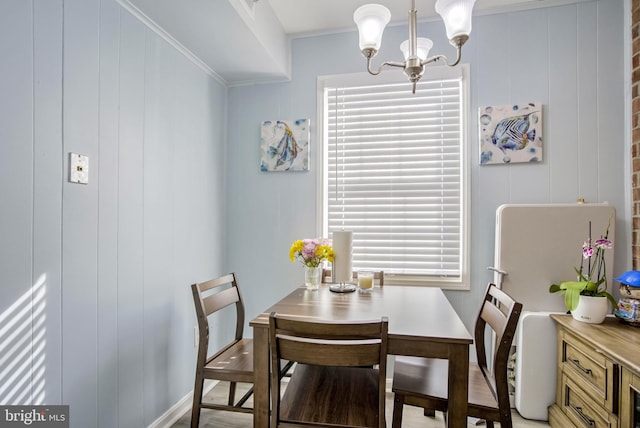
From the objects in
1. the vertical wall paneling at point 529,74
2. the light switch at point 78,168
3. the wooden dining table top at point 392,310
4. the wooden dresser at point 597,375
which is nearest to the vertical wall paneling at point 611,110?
the vertical wall paneling at point 529,74

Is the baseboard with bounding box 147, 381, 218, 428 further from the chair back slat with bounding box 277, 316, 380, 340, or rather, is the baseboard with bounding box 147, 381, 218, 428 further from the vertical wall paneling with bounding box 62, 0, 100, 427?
the chair back slat with bounding box 277, 316, 380, 340

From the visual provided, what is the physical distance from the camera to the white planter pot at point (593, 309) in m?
1.84

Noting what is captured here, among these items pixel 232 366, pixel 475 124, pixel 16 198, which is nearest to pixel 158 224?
pixel 16 198

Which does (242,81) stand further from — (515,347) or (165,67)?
(515,347)

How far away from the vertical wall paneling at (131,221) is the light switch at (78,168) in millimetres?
199

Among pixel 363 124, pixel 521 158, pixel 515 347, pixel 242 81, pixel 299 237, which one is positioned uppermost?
pixel 242 81

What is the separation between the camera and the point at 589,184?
7.24 ft

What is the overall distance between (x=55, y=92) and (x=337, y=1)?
5.82 feet

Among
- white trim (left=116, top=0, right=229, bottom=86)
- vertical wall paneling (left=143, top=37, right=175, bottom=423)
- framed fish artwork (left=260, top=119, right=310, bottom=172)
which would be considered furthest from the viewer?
framed fish artwork (left=260, top=119, right=310, bottom=172)

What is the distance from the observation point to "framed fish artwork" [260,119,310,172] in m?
2.63

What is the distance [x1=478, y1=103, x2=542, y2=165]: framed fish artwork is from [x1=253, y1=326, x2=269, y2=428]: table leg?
1.88 m

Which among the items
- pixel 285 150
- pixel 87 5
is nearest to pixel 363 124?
pixel 285 150

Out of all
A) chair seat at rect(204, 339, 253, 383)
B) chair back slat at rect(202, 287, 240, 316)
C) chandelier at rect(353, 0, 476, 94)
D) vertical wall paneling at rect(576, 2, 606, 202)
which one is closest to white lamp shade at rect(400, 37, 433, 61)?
chandelier at rect(353, 0, 476, 94)

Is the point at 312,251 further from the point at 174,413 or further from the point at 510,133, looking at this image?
the point at 510,133
